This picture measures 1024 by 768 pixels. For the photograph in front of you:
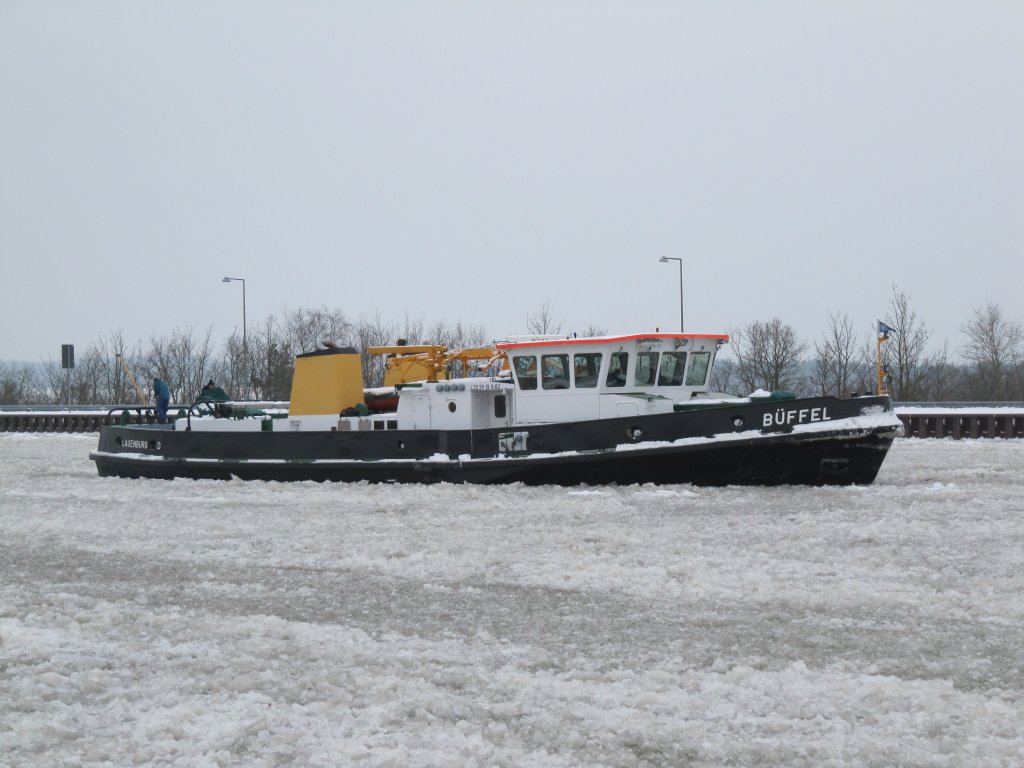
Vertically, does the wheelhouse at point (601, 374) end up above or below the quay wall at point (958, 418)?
above

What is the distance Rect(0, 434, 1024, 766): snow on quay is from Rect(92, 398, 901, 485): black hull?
1304mm

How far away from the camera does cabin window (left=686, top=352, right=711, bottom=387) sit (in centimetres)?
1541

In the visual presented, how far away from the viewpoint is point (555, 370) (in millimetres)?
15133

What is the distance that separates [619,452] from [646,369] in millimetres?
1563

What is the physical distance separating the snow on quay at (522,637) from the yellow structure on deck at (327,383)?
424cm

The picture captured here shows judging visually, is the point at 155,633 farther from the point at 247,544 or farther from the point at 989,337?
the point at 989,337

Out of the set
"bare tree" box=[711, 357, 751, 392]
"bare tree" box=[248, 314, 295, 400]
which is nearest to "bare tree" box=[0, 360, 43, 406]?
"bare tree" box=[248, 314, 295, 400]

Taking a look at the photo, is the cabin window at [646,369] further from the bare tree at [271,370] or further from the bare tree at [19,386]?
the bare tree at [19,386]

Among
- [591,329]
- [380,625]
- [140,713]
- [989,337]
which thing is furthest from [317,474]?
[989,337]

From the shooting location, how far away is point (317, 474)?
1590cm

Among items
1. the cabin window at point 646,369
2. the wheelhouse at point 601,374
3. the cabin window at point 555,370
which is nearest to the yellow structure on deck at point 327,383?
the wheelhouse at point 601,374

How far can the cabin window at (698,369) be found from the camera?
15406 millimetres

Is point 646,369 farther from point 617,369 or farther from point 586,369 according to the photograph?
point 586,369

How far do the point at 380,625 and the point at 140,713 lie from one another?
209 centimetres
